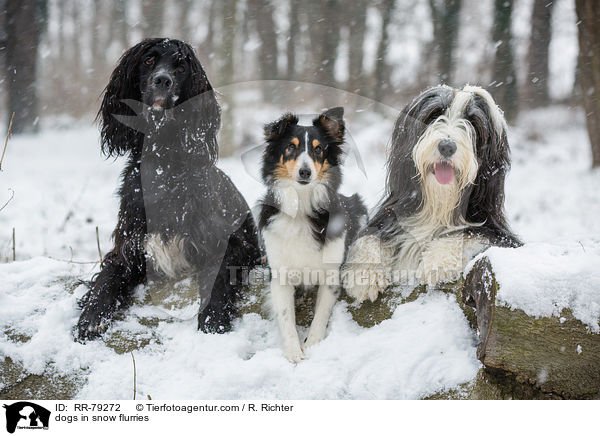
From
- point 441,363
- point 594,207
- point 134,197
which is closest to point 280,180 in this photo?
point 134,197

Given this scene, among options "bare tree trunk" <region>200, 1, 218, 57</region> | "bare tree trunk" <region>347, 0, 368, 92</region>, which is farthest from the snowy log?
"bare tree trunk" <region>200, 1, 218, 57</region>

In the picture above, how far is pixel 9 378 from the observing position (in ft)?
8.92

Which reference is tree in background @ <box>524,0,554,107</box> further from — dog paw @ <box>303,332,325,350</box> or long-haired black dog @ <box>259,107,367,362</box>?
dog paw @ <box>303,332,325,350</box>

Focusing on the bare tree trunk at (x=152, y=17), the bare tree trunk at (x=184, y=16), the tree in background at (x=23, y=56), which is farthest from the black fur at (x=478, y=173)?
the tree in background at (x=23, y=56)

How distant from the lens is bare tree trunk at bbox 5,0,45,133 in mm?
8344

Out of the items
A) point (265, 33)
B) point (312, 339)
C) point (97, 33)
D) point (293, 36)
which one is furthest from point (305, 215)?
point (97, 33)

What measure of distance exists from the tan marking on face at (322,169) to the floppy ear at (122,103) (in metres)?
1.14

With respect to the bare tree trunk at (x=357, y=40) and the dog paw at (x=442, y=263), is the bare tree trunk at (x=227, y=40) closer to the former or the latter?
the bare tree trunk at (x=357, y=40)

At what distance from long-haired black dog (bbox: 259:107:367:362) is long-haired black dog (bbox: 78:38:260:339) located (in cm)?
34

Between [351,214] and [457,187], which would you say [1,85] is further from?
[457,187]

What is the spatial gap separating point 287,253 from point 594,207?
17.5 feet

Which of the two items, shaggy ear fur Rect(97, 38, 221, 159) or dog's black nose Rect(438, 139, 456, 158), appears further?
shaggy ear fur Rect(97, 38, 221, 159)

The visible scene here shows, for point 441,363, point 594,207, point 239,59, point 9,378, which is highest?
point 239,59
